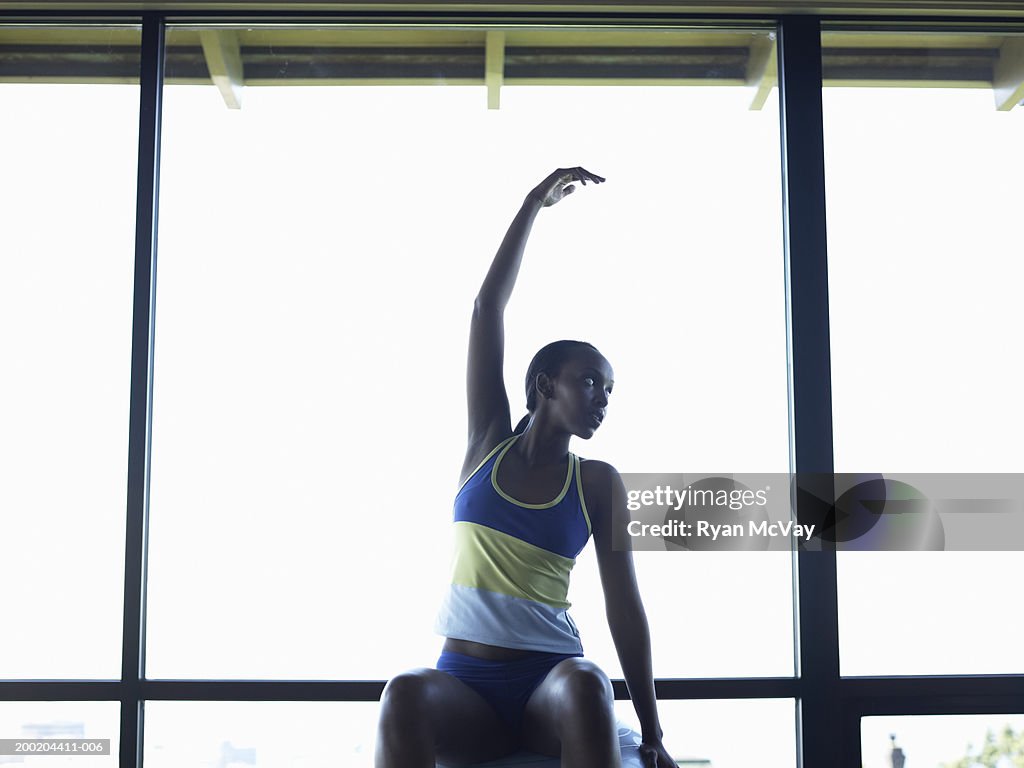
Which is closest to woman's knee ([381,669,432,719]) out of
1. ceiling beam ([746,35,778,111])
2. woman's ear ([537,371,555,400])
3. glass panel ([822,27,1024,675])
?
woman's ear ([537,371,555,400])

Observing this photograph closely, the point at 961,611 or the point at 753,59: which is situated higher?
the point at 753,59

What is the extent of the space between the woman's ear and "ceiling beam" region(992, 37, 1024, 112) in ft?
4.22

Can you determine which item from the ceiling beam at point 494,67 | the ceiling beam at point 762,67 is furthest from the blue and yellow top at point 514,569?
the ceiling beam at point 762,67

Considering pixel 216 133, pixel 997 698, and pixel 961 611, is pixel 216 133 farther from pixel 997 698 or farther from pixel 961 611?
pixel 997 698

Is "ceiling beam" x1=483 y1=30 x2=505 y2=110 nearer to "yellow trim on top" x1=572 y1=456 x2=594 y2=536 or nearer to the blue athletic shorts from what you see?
"yellow trim on top" x1=572 y1=456 x2=594 y2=536

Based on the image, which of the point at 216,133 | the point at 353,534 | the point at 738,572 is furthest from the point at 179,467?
the point at 738,572

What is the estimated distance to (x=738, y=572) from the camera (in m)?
2.06

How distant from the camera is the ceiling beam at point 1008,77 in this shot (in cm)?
219

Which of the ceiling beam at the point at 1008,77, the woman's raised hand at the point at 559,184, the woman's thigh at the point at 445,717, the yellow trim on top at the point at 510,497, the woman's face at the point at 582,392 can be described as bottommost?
the woman's thigh at the point at 445,717

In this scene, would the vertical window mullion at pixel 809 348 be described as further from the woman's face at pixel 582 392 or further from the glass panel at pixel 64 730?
the glass panel at pixel 64 730

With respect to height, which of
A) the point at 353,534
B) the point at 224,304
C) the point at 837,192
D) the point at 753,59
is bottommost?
the point at 353,534

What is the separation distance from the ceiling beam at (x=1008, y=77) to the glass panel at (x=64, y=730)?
240 cm

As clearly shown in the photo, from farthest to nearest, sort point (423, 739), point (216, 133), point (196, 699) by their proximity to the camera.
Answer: point (216, 133), point (196, 699), point (423, 739)

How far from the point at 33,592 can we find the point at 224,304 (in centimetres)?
75
